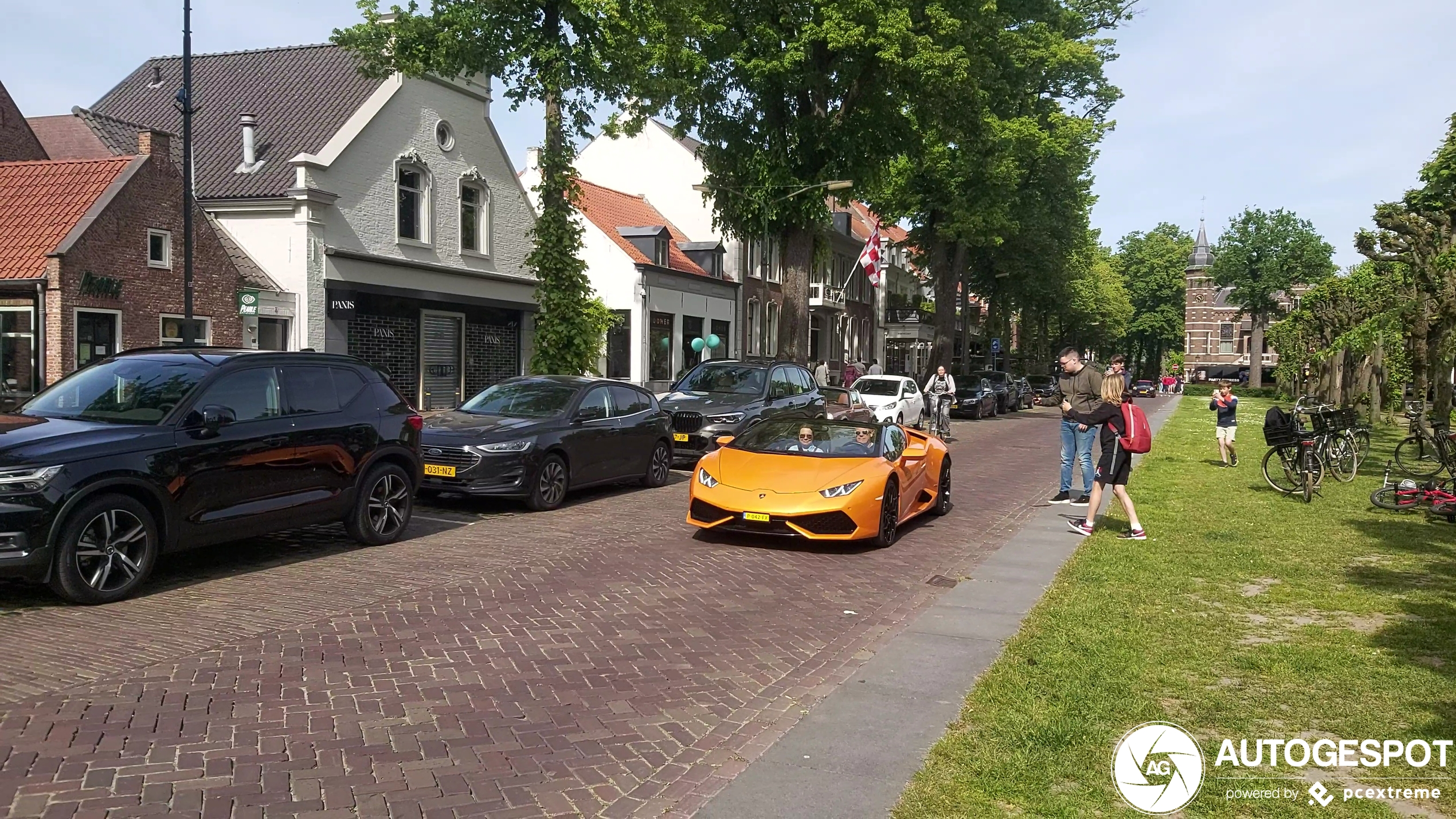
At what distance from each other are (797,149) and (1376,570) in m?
20.9

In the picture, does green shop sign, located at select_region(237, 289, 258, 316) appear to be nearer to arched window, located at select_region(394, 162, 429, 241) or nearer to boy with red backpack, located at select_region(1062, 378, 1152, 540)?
arched window, located at select_region(394, 162, 429, 241)

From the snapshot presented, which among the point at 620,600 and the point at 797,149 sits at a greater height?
the point at 797,149

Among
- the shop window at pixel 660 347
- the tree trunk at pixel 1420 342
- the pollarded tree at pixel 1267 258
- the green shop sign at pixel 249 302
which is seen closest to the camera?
the tree trunk at pixel 1420 342

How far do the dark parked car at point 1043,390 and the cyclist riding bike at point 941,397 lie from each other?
27888 mm

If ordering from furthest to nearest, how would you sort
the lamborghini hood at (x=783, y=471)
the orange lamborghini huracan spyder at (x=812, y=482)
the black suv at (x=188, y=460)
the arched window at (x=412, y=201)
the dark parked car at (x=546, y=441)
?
the arched window at (x=412, y=201)
the dark parked car at (x=546, y=441)
the lamborghini hood at (x=783, y=471)
the orange lamborghini huracan spyder at (x=812, y=482)
the black suv at (x=188, y=460)

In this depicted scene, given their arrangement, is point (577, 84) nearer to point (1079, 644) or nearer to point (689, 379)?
point (689, 379)

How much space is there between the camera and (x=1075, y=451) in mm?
13039

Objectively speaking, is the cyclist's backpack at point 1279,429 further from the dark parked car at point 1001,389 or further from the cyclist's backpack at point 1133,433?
the dark parked car at point 1001,389

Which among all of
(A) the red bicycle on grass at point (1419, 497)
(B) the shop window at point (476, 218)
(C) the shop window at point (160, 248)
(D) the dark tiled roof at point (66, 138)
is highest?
(D) the dark tiled roof at point (66, 138)

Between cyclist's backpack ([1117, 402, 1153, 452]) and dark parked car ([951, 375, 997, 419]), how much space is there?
26637 mm

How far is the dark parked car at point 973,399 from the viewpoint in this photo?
3775 cm

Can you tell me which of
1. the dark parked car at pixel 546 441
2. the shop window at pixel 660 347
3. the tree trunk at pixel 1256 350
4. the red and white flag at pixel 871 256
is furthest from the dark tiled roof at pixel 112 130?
the tree trunk at pixel 1256 350

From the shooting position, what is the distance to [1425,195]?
28000 mm

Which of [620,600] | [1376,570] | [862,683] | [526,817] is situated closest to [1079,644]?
[862,683]
